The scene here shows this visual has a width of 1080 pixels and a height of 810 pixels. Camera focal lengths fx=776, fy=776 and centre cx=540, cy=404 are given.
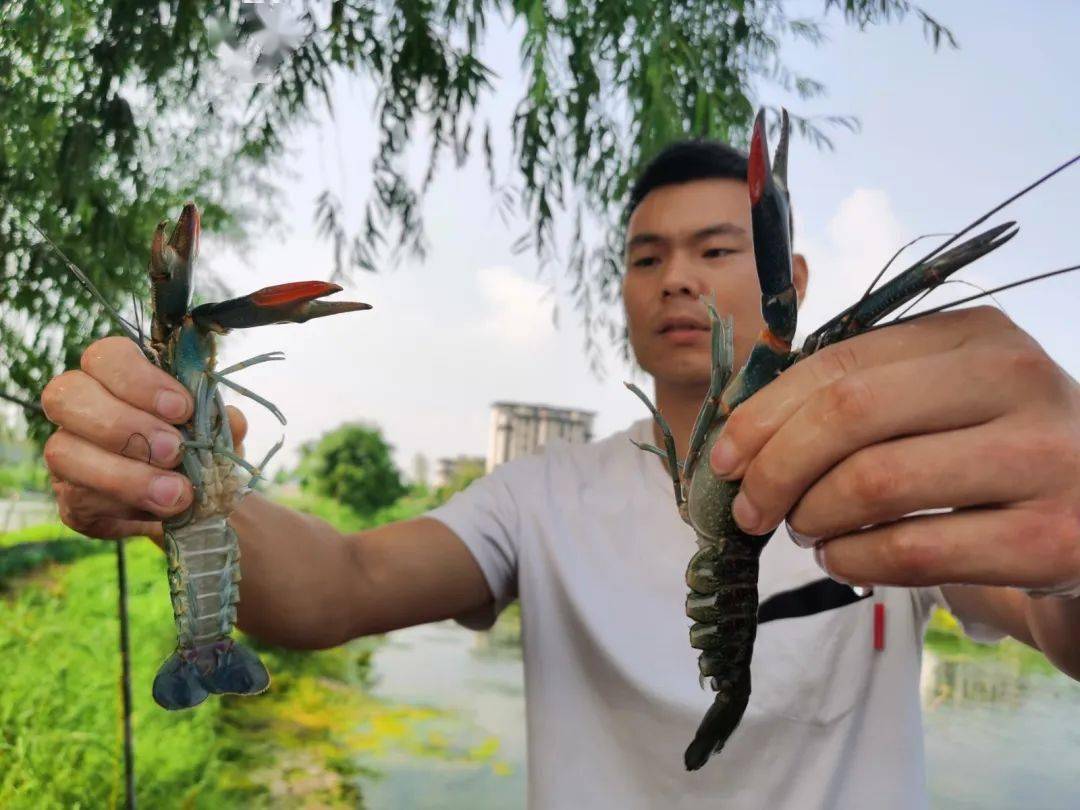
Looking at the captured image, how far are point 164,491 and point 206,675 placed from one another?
0.25 metres

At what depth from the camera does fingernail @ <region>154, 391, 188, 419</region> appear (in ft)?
2.42

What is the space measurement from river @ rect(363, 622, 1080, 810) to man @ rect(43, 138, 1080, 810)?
190 cm

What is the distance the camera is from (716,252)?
1.38 meters

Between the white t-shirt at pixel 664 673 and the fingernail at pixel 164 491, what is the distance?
0.72 metres

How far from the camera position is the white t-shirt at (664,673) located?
1257mm

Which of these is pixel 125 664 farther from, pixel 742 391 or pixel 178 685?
pixel 742 391

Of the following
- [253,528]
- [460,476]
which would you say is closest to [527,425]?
[460,476]

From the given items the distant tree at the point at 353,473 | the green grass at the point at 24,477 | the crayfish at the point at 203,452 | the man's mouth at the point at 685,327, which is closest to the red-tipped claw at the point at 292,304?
the crayfish at the point at 203,452

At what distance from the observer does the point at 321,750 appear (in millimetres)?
3350

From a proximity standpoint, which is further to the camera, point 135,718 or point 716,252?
point 135,718

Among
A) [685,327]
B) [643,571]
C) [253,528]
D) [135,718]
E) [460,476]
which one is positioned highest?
[460,476]

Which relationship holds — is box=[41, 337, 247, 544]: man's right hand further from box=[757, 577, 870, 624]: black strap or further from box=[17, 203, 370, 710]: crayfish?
box=[757, 577, 870, 624]: black strap

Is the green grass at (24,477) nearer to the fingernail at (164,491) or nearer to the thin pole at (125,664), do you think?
the thin pole at (125,664)

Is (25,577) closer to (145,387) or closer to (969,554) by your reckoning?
(145,387)
